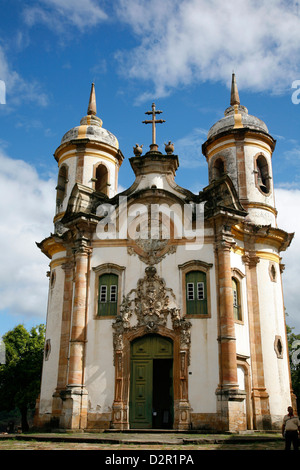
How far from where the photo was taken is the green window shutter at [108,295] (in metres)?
20.0

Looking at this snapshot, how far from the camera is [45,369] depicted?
71.4 ft

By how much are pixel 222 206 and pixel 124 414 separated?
880 cm

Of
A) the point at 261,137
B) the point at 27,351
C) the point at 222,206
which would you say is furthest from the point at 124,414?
the point at 27,351

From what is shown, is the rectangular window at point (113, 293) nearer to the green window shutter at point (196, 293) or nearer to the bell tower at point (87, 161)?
the green window shutter at point (196, 293)

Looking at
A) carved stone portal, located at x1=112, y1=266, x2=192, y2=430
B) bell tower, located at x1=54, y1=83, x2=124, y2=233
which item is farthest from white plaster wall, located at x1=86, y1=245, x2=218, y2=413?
bell tower, located at x1=54, y1=83, x2=124, y2=233

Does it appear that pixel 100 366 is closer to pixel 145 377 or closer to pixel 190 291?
pixel 145 377

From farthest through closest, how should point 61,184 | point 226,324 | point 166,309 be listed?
point 61,184, point 166,309, point 226,324

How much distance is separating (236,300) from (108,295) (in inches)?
207

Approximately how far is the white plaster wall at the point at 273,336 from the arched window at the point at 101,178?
906 centimetres

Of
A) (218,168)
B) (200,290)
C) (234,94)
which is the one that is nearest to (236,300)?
(200,290)

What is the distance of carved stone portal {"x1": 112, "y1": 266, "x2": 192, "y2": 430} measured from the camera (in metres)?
18.3

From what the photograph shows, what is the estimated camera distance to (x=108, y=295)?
20250 mm

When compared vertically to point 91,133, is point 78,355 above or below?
below
